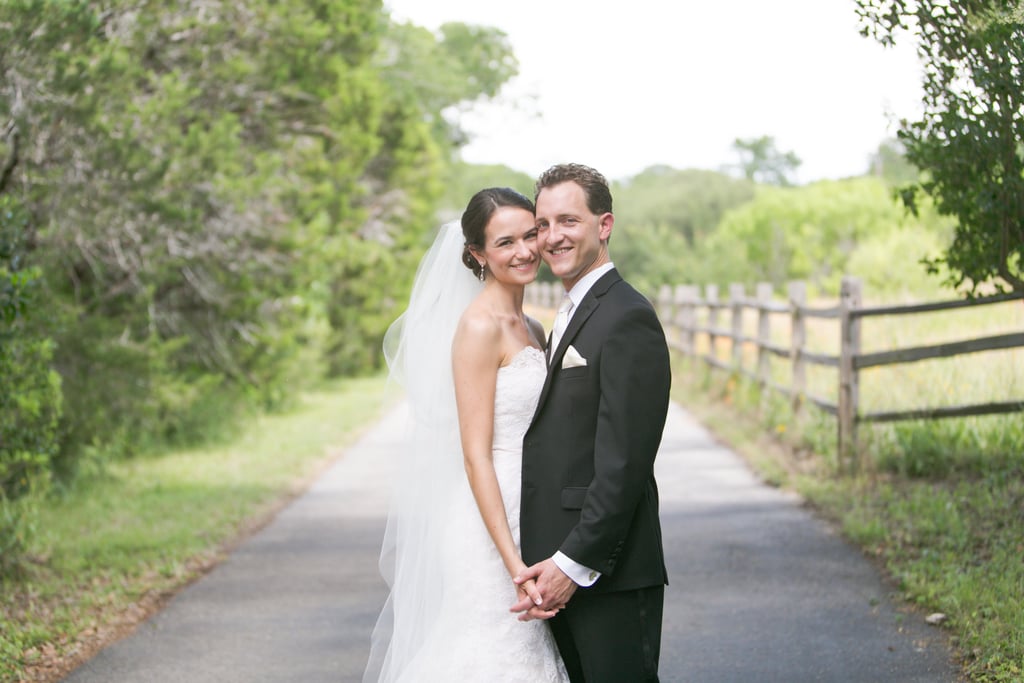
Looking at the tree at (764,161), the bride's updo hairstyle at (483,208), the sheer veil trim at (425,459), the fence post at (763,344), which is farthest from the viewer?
the tree at (764,161)

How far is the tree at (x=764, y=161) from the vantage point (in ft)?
583

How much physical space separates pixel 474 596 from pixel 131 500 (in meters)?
7.75

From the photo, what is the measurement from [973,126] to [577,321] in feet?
12.4

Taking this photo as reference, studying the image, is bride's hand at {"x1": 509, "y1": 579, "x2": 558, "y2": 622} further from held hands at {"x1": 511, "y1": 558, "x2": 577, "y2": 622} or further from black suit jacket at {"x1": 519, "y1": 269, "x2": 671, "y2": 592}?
black suit jacket at {"x1": 519, "y1": 269, "x2": 671, "y2": 592}

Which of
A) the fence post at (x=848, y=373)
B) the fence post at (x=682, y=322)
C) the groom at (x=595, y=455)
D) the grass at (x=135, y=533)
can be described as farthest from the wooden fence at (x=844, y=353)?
the grass at (x=135, y=533)

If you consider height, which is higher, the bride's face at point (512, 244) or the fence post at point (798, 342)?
the bride's face at point (512, 244)

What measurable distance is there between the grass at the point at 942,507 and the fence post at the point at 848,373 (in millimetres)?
162

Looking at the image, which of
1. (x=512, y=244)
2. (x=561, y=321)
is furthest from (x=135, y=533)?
(x=561, y=321)

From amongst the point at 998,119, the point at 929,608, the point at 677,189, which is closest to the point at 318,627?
the point at 929,608

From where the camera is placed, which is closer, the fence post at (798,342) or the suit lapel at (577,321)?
the suit lapel at (577,321)

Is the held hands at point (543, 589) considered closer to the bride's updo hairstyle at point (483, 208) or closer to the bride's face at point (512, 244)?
the bride's face at point (512, 244)

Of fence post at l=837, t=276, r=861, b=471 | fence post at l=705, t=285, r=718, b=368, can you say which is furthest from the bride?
fence post at l=705, t=285, r=718, b=368

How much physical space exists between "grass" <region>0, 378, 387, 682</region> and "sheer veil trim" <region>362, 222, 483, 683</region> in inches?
24.0

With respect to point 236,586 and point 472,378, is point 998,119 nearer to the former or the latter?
point 472,378
